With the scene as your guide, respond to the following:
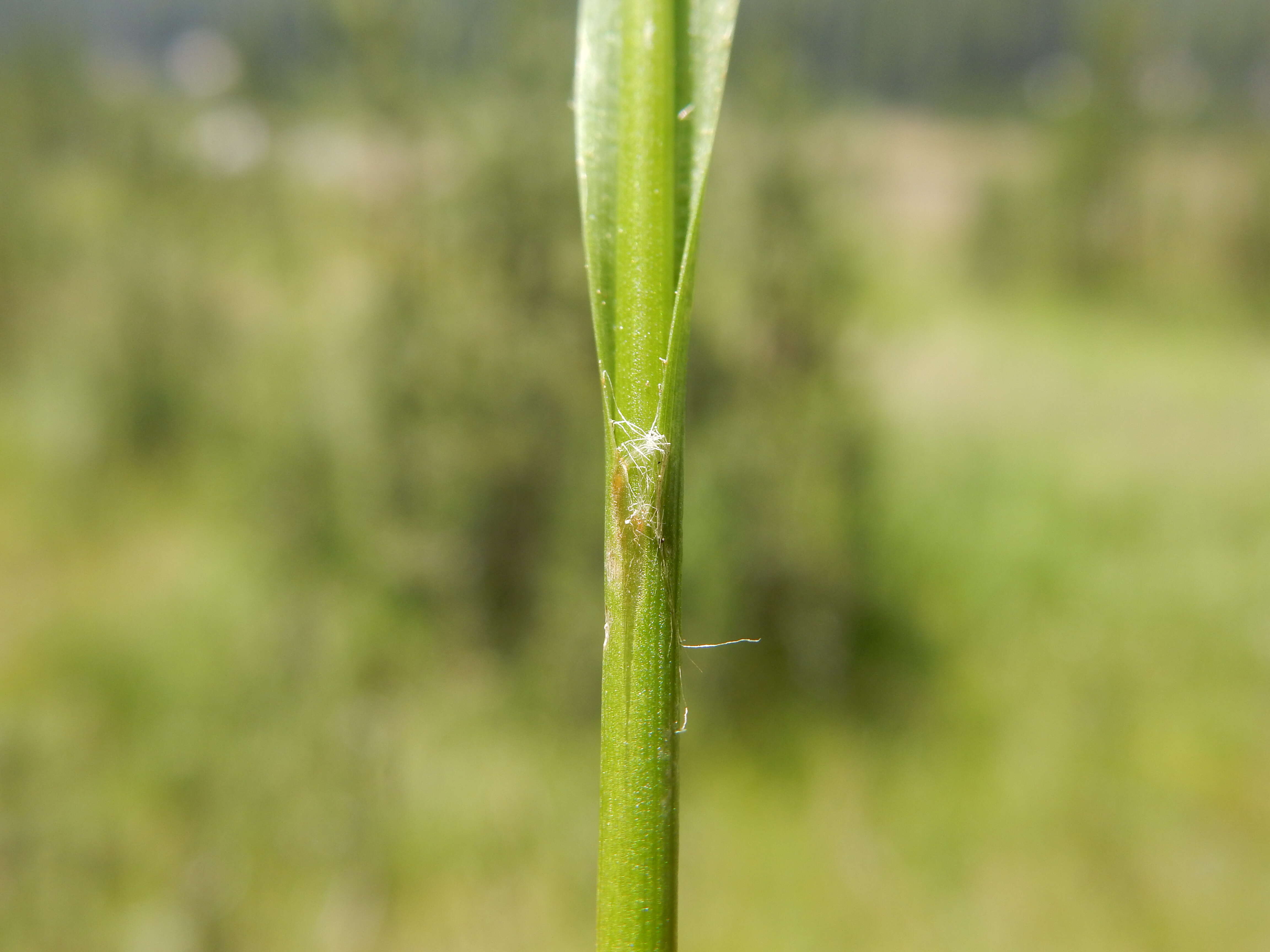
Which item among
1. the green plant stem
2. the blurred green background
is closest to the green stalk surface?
the green plant stem

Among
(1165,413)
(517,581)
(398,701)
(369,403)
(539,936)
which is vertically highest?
(369,403)

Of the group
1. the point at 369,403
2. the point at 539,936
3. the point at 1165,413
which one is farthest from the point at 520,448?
the point at 1165,413

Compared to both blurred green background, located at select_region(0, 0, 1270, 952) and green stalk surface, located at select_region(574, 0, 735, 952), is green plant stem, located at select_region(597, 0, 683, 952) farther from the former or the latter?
blurred green background, located at select_region(0, 0, 1270, 952)

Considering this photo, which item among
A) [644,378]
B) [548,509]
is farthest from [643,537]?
[548,509]

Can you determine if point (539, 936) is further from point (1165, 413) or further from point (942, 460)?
point (1165, 413)

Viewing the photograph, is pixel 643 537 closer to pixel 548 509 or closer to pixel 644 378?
pixel 644 378

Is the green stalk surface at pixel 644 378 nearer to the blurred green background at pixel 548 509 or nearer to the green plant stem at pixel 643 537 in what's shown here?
the green plant stem at pixel 643 537
